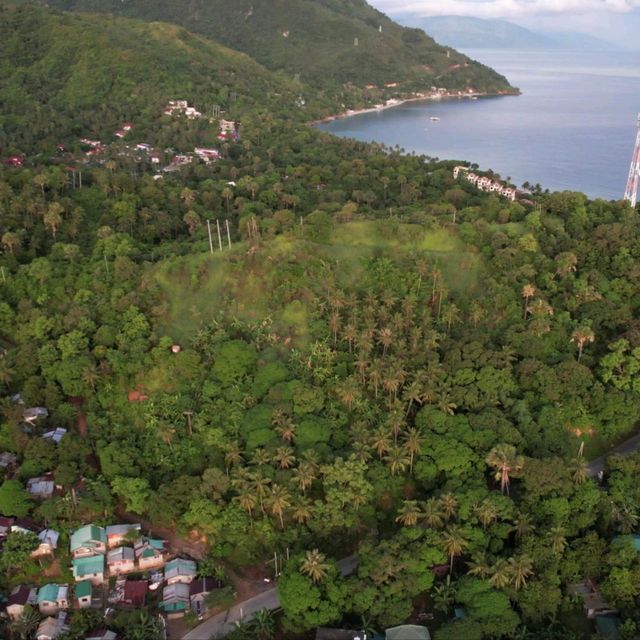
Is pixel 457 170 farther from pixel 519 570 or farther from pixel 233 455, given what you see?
pixel 519 570

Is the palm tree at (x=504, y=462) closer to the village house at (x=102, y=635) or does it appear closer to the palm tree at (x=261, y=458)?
the palm tree at (x=261, y=458)

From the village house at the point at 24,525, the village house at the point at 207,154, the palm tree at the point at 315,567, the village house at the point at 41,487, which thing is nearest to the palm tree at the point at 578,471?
the palm tree at the point at 315,567

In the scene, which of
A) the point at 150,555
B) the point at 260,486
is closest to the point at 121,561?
the point at 150,555

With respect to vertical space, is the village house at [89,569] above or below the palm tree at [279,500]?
below

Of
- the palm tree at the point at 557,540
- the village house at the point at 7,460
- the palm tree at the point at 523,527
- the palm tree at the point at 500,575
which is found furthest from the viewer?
the village house at the point at 7,460

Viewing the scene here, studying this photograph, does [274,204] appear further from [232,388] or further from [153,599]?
[153,599]

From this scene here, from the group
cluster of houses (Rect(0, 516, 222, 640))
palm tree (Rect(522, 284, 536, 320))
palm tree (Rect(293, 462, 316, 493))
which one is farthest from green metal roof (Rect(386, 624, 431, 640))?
palm tree (Rect(522, 284, 536, 320))
